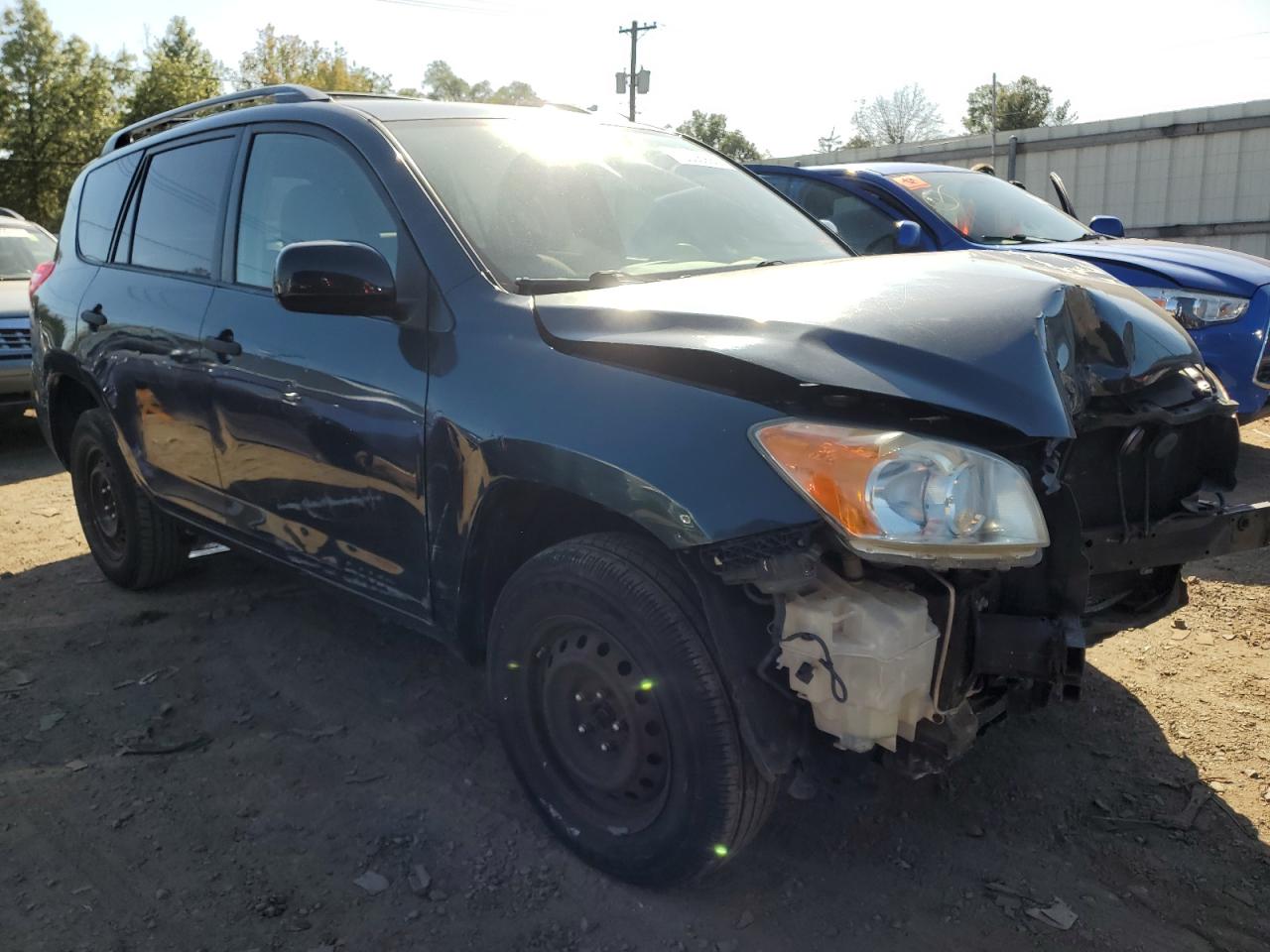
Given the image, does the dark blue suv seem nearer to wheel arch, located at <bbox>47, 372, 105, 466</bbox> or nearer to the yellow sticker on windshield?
wheel arch, located at <bbox>47, 372, 105, 466</bbox>

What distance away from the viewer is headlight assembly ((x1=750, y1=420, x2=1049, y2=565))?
2.01m

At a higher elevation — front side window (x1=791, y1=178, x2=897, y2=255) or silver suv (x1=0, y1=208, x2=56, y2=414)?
front side window (x1=791, y1=178, x2=897, y2=255)

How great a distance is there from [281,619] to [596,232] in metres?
2.33

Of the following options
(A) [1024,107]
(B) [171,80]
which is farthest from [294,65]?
(A) [1024,107]

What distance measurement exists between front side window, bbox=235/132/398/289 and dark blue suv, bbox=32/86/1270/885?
0.01 metres

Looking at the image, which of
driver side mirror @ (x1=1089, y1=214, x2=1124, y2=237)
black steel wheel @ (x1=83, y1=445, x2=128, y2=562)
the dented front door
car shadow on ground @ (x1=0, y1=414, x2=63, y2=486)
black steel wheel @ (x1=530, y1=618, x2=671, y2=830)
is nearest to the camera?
black steel wheel @ (x1=530, y1=618, x2=671, y2=830)

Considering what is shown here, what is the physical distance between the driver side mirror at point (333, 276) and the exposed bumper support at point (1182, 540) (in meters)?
1.86

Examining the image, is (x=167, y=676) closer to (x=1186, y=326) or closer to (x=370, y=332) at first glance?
(x=370, y=332)

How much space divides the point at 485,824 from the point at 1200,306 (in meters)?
4.93

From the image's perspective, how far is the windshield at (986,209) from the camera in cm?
660

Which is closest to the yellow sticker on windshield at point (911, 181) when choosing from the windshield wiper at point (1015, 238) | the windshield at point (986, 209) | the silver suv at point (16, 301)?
the windshield at point (986, 209)

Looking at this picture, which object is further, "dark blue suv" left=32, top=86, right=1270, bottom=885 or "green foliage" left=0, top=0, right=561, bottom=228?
"green foliage" left=0, top=0, right=561, bottom=228

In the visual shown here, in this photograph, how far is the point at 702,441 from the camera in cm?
219

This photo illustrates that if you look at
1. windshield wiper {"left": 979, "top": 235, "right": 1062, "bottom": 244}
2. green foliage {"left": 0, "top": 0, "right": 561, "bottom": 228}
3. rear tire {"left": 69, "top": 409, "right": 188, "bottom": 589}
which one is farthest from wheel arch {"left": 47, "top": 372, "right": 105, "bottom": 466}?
green foliage {"left": 0, "top": 0, "right": 561, "bottom": 228}
